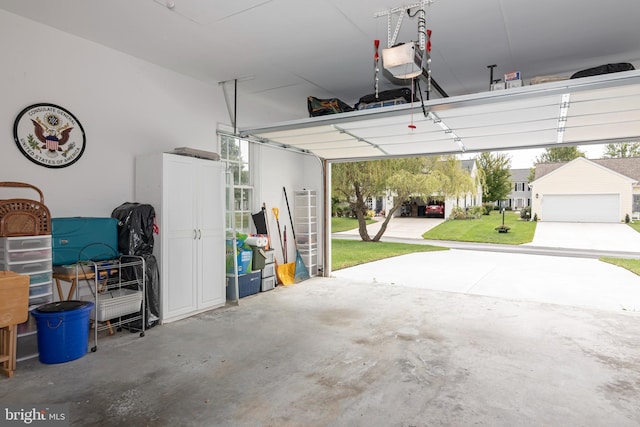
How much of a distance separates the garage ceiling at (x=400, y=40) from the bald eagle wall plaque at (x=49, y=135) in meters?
0.88

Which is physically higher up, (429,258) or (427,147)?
(427,147)

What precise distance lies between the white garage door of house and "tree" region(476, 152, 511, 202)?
18.4ft

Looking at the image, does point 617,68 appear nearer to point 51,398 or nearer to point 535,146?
point 535,146

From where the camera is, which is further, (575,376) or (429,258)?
(429,258)

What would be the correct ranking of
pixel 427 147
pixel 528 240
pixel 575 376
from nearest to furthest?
pixel 575 376
pixel 427 147
pixel 528 240

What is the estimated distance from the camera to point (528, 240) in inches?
561

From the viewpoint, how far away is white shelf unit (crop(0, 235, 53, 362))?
3.09 metres

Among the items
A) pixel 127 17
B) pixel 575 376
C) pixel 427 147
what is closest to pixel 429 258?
pixel 427 147

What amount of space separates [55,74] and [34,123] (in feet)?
1.88

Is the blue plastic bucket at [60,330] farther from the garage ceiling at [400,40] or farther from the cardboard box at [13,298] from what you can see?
the garage ceiling at [400,40]

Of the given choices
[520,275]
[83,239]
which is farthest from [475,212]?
[83,239]

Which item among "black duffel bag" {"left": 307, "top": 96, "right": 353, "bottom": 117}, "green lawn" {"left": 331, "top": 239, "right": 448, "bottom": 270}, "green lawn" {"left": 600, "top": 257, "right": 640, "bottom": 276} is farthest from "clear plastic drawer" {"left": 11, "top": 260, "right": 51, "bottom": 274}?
"green lawn" {"left": 600, "top": 257, "right": 640, "bottom": 276}

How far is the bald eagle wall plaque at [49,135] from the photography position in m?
3.49

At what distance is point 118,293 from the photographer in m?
3.83
